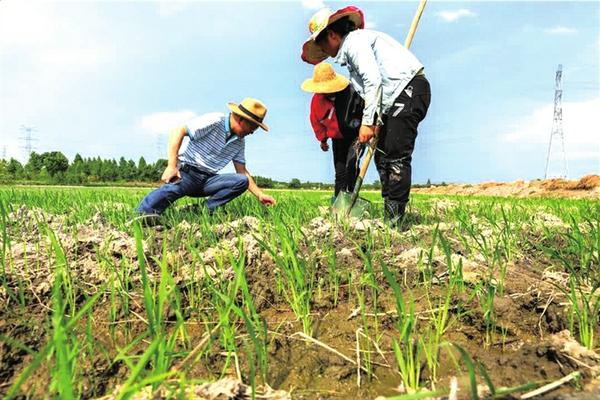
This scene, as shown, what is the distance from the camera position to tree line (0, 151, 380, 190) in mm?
64250

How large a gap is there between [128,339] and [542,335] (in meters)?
1.40

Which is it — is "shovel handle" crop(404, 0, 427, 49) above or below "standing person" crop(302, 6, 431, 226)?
above

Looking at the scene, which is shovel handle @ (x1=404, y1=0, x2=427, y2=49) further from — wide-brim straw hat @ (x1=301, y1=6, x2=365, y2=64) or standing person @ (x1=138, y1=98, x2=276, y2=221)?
standing person @ (x1=138, y1=98, x2=276, y2=221)

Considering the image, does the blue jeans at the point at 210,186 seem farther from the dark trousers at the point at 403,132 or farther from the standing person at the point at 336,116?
the dark trousers at the point at 403,132

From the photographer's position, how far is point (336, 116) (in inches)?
176

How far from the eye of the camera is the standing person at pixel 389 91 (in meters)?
3.33

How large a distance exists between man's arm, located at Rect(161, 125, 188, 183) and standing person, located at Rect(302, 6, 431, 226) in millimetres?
1395

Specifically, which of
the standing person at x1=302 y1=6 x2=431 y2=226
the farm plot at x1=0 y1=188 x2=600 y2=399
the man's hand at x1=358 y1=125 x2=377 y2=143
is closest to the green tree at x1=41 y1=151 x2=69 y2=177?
the standing person at x1=302 y1=6 x2=431 y2=226

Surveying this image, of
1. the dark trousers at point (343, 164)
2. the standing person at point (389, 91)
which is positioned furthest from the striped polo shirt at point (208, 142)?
the standing person at point (389, 91)

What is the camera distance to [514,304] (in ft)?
5.31

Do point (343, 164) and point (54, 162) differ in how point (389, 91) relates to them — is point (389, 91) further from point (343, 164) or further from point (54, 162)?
point (54, 162)

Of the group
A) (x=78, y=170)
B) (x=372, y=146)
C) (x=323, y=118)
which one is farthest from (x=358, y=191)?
(x=78, y=170)

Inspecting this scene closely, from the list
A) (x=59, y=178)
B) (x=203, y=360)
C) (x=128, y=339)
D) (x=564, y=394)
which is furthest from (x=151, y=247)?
(x=59, y=178)

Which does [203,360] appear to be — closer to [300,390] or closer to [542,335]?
[300,390]
